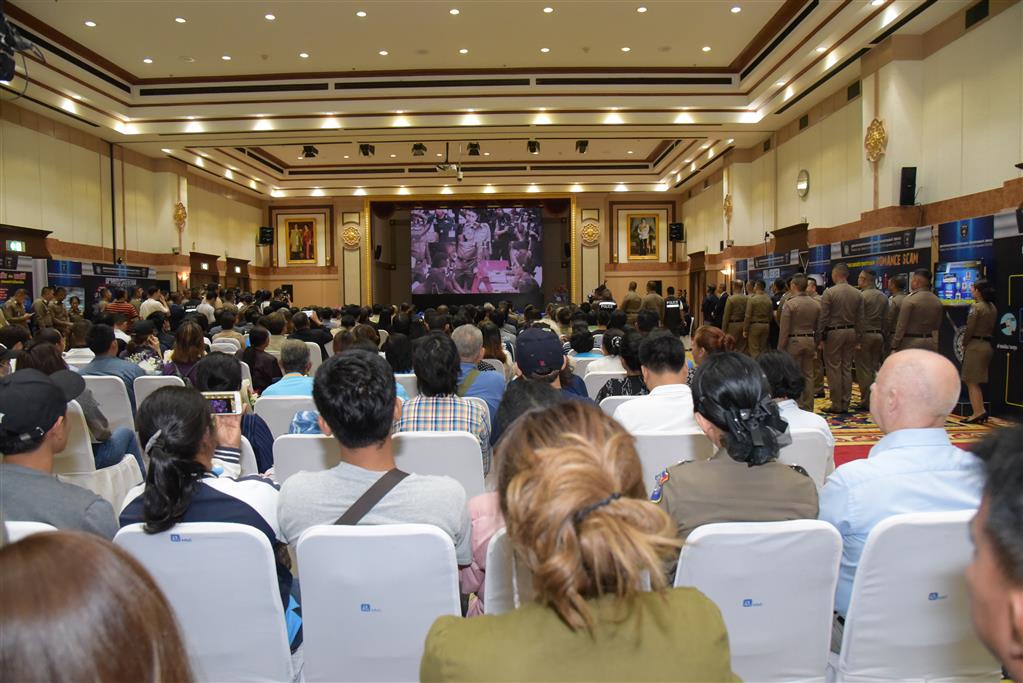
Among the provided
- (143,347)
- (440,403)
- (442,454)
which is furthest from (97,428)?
(143,347)

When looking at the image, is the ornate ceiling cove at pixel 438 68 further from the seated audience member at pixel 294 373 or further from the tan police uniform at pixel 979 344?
the seated audience member at pixel 294 373

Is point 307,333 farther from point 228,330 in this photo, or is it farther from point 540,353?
point 540,353

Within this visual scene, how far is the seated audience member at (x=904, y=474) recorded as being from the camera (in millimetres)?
1855

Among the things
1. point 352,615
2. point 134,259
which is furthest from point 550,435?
point 134,259

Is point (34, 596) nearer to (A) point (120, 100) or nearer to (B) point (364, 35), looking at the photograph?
(B) point (364, 35)

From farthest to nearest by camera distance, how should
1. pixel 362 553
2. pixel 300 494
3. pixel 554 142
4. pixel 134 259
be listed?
pixel 554 142 → pixel 134 259 → pixel 300 494 → pixel 362 553

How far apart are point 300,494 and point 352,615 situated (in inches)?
13.7

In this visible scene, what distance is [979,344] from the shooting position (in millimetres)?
6773

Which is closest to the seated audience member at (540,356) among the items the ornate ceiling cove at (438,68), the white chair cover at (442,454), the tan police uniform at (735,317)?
the white chair cover at (442,454)

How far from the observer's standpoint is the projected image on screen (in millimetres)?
22188

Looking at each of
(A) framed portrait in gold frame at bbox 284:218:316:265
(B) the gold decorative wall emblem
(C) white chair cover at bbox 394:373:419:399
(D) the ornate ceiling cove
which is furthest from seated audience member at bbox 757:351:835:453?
(A) framed portrait in gold frame at bbox 284:218:316:265

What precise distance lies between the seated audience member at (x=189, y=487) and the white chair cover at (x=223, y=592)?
0.21ft

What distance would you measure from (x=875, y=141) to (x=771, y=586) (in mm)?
9545

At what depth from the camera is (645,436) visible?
2.77m
